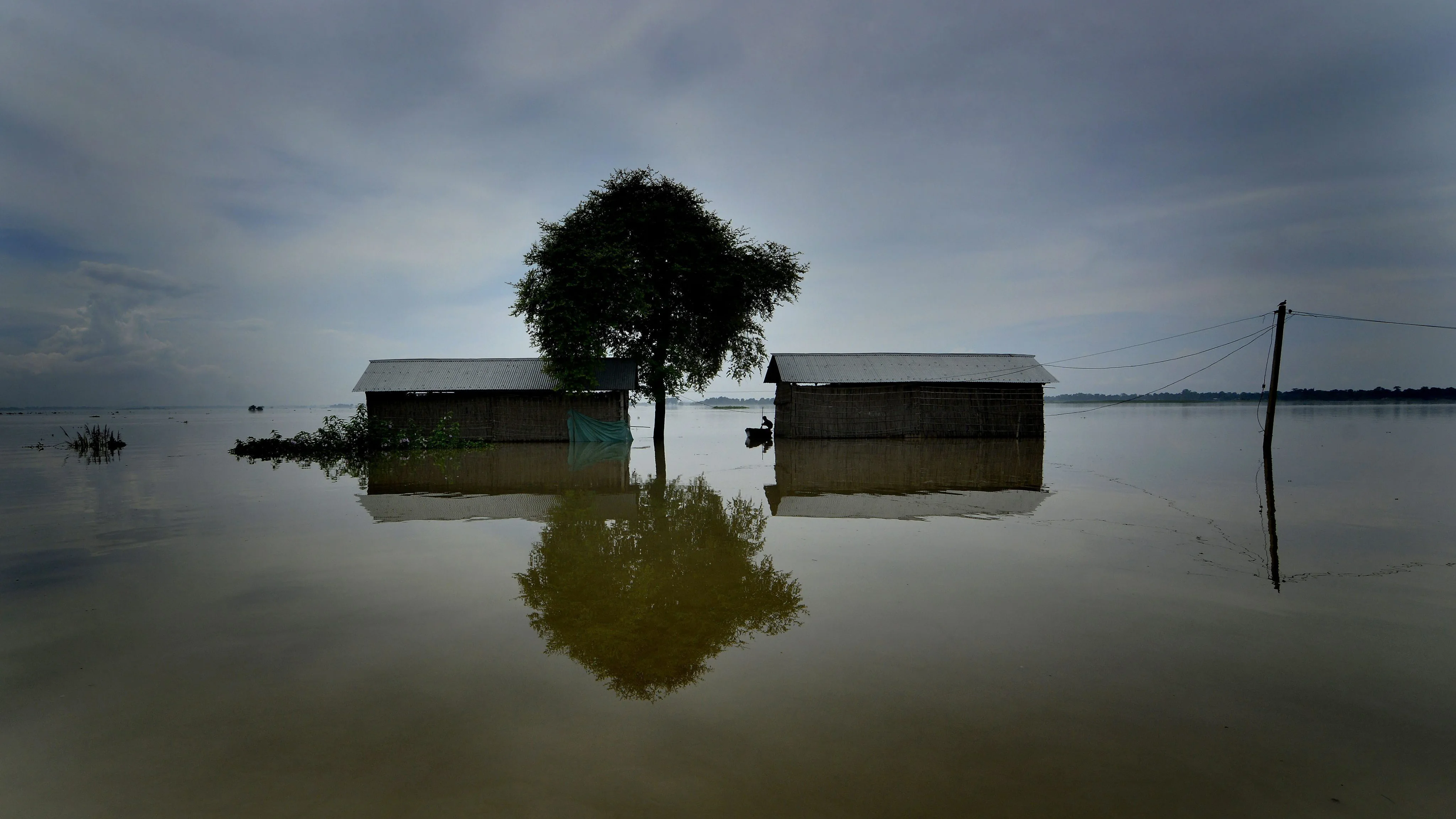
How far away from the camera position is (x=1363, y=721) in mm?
3639

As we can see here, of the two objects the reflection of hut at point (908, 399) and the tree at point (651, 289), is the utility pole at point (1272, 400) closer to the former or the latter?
the reflection of hut at point (908, 399)

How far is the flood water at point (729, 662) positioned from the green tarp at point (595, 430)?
52.6 ft

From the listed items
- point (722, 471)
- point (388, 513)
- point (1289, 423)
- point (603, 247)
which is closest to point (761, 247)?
point (603, 247)

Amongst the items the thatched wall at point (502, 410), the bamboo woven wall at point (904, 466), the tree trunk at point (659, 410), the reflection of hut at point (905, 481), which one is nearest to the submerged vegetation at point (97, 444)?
the thatched wall at point (502, 410)

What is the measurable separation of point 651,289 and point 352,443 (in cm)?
1233

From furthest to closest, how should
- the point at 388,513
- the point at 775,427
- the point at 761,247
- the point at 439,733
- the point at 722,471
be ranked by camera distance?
the point at 775,427 < the point at 761,247 < the point at 722,471 < the point at 388,513 < the point at 439,733

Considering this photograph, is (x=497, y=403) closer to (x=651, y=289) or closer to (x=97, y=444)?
(x=651, y=289)

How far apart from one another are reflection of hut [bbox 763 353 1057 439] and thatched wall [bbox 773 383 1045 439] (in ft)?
0.09

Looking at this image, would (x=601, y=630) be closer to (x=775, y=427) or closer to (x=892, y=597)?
(x=892, y=597)

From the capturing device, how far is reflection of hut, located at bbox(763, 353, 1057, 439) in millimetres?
28609

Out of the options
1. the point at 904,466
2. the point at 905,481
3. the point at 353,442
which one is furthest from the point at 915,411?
the point at 353,442

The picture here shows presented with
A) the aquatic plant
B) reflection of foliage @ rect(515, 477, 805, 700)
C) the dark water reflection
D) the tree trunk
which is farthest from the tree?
reflection of foliage @ rect(515, 477, 805, 700)

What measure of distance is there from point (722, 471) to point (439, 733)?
43.2 feet

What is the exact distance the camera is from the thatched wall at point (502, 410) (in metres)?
27.8
